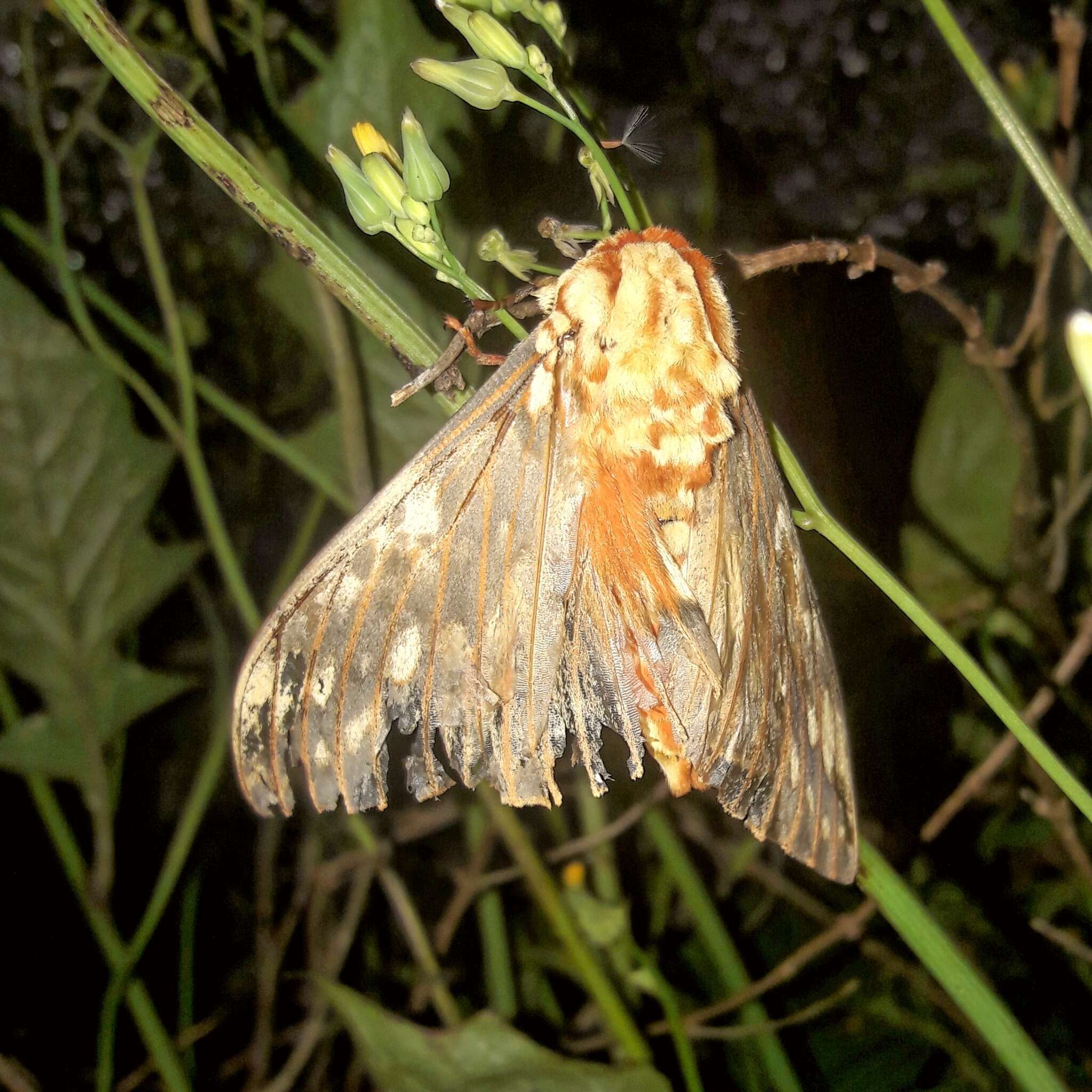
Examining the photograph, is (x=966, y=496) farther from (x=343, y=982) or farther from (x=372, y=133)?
(x=343, y=982)

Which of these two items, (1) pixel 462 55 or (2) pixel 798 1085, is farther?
(2) pixel 798 1085

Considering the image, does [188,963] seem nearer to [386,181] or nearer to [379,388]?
[379,388]

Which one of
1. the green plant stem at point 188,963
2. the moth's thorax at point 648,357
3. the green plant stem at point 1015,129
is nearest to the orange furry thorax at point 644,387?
the moth's thorax at point 648,357

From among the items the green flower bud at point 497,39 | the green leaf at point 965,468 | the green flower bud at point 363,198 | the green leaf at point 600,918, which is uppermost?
the green leaf at point 965,468

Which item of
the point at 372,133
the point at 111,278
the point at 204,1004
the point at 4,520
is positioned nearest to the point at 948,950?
the point at 372,133

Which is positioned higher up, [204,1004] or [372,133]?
[372,133]

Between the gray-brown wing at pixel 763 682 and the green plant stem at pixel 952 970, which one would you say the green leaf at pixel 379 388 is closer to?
the gray-brown wing at pixel 763 682
